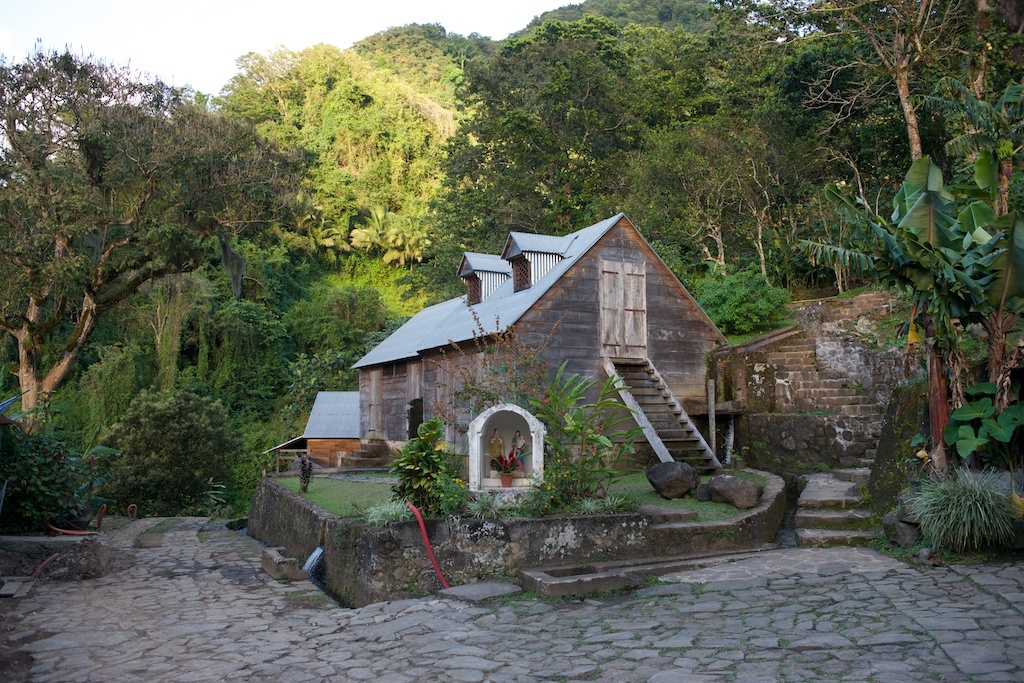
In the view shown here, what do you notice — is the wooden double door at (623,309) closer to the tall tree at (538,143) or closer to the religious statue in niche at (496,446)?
the religious statue in niche at (496,446)

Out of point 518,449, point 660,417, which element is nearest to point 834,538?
point 518,449

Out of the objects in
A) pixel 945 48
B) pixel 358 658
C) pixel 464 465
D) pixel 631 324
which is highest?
pixel 945 48

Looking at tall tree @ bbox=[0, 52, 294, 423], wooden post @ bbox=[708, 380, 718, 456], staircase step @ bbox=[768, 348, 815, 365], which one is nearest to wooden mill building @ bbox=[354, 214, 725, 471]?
wooden post @ bbox=[708, 380, 718, 456]

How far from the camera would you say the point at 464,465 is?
11578mm

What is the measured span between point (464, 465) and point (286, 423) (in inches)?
981

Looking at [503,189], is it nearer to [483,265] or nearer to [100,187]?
[483,265]

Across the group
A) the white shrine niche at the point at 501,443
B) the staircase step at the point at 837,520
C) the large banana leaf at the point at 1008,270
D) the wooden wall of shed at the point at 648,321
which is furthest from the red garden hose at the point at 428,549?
the large banana leaf at the point at 1008,270

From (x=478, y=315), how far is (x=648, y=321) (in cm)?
430

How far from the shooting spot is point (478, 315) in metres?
19.9

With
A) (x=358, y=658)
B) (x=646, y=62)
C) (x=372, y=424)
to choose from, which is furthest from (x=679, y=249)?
(x=358, y=658)

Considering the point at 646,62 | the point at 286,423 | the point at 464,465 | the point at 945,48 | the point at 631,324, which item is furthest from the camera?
the point at 646,62

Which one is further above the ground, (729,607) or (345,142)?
(345,142)

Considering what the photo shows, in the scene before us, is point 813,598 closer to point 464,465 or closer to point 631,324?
point 464,465

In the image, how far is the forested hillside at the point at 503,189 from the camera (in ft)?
71.8
